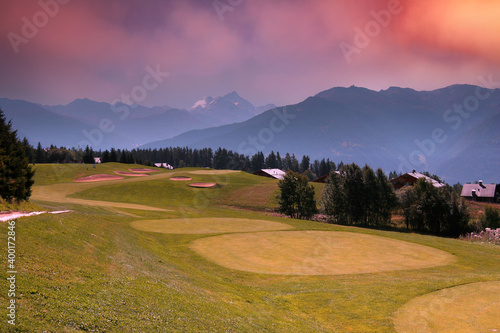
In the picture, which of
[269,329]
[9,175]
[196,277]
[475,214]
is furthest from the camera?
[475,214]

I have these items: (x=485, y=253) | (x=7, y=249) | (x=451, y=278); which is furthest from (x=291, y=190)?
(x=7, y=249)

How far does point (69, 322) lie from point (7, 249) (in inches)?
166

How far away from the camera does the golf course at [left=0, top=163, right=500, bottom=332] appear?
8.05m

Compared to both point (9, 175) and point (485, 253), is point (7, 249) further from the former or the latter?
point (485, 253)

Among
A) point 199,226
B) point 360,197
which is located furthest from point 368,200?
point 199,226

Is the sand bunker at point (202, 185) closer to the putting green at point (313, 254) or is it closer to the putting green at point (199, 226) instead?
the putting green at point (199, 226)

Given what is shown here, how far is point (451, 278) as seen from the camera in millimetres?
16469

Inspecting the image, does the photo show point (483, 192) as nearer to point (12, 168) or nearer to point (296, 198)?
point (296, 198)

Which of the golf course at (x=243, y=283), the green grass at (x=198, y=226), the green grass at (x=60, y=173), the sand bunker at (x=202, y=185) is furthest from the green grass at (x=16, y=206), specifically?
the green grass at (x=60, y=173)

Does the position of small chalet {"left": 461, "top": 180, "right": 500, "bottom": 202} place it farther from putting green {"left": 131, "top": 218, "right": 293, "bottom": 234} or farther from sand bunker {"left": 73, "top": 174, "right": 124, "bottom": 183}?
sand bunker {"left": 73, "top": 174, "right": 124, "bottom": 183}

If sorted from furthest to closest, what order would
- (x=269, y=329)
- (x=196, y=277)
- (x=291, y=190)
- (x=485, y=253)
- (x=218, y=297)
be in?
(x=291, y=190)
(x=485, y=253)
(x=196, y=277)
(x=218, y=297)
(x=269, y=329)

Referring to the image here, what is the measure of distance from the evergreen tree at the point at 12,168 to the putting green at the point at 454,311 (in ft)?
84.9

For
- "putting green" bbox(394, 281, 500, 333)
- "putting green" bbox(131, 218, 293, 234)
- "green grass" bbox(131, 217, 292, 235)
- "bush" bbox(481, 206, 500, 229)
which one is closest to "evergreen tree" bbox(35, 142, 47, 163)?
"green grass" bbox(131, 217, 292, 235)

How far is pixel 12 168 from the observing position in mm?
23141
